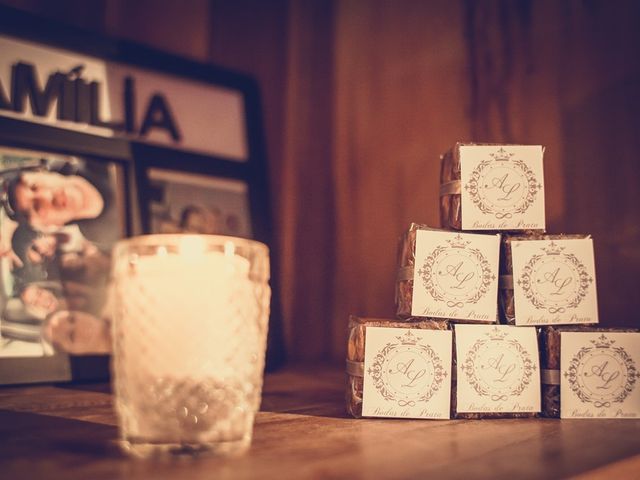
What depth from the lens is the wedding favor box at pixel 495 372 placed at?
775 mm

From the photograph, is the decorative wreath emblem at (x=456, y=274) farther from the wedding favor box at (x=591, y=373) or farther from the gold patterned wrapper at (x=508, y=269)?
the wedding favor box at (x=591, y=373)

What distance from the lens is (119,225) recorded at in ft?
3.63

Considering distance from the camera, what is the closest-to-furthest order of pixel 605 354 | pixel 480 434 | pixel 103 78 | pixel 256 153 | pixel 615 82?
1. pixel 480 434
2. pixel 605 354
3. pixel 615 82
4. pixel 103 78
5. pixel 256 153

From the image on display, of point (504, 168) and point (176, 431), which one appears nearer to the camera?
point (176, 431)

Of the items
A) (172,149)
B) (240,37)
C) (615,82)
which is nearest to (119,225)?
(172,149)

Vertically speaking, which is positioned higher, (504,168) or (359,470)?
(504,168)

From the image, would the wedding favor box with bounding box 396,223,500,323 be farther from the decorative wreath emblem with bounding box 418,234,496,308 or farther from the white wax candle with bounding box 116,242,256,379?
the white wax candle with bounding box 116,242,256,379

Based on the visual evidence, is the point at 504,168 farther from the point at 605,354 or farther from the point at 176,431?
the point at 176,431

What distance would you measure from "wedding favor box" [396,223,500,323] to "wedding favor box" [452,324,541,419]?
30mm

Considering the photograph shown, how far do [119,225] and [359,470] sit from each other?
0.79m

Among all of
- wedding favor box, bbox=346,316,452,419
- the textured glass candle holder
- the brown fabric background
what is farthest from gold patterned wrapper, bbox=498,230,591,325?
the textured glass candle holder

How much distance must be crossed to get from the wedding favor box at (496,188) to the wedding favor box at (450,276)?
34 millimetres

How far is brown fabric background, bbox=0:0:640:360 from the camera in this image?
104 centimetres

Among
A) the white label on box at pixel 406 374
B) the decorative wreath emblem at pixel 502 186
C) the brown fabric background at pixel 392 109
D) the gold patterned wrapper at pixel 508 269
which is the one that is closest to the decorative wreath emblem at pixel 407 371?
the white label on box at pixel 406 374
